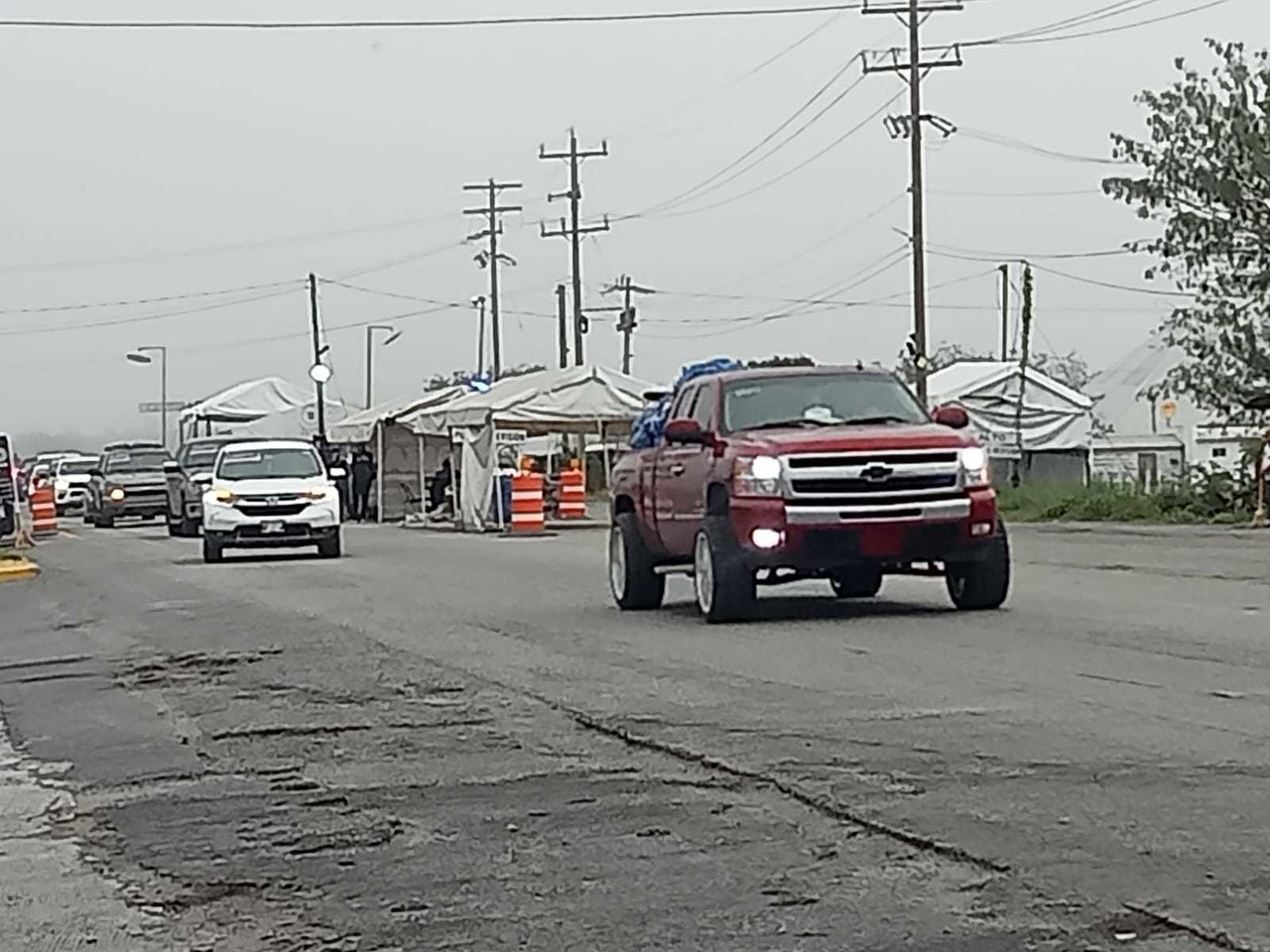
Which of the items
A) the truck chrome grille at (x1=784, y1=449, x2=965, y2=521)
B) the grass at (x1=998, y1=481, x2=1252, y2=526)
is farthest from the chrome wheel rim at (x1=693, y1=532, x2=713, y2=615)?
the grass at (x1=998, y1=481, x2=1252, y2=526)

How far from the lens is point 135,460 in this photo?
5384 centimetres

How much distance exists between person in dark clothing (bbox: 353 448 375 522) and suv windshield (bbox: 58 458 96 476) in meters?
13.5

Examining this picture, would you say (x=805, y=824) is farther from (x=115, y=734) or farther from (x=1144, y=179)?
(x=1144, y=179)

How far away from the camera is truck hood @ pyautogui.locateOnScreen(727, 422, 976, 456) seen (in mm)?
16109

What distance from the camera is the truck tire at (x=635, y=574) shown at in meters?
18.7

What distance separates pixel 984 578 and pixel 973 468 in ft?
3.51

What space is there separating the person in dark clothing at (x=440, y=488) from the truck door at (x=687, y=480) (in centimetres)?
3310

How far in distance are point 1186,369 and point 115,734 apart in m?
34.0

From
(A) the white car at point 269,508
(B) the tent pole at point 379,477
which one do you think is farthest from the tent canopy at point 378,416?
(A) the white car at point 269,508

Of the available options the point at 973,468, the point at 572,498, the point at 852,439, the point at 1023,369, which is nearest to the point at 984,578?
the point at 973,468

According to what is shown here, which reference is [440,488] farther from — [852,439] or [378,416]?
[852,439]

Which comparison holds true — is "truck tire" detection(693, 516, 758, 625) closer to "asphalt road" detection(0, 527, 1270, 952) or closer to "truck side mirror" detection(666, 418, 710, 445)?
"asphalt road" detection(0, 527, 1270, 952)

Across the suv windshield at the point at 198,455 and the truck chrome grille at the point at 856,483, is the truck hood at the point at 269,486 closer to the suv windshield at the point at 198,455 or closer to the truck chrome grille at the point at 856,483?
the suv windshield at the point at 198,455

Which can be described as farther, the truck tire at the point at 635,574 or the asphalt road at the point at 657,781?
the truck tire at the point at 635,574
